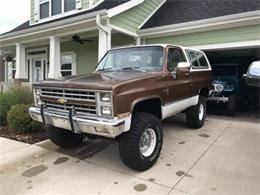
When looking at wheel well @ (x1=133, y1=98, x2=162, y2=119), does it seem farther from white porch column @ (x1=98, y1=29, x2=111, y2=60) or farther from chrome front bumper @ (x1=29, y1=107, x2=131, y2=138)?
white porch column @ (x1=98, y1=29, x2=111, y2=60)

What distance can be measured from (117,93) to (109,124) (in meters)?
0.44

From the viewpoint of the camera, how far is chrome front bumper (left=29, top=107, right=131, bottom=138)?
11.2 feet

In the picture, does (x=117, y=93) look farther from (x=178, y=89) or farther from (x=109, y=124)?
(x=178, y=89)

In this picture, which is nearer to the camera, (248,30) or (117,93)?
(117,93)

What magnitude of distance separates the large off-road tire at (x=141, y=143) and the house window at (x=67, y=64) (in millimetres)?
9238

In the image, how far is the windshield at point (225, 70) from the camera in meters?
9.97

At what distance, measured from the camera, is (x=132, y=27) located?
952cm

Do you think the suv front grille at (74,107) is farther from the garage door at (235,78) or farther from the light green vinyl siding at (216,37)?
the garage door at (235,78)

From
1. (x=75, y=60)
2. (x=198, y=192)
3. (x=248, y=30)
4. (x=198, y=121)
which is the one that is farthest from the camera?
(x=75, y=60)

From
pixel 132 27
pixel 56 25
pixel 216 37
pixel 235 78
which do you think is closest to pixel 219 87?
pixel 235 78

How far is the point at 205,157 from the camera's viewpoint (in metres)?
4.65

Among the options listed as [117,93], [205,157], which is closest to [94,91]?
[117,93]

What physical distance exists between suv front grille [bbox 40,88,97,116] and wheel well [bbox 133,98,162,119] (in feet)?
2.98

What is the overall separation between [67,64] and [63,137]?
8.79 meters
